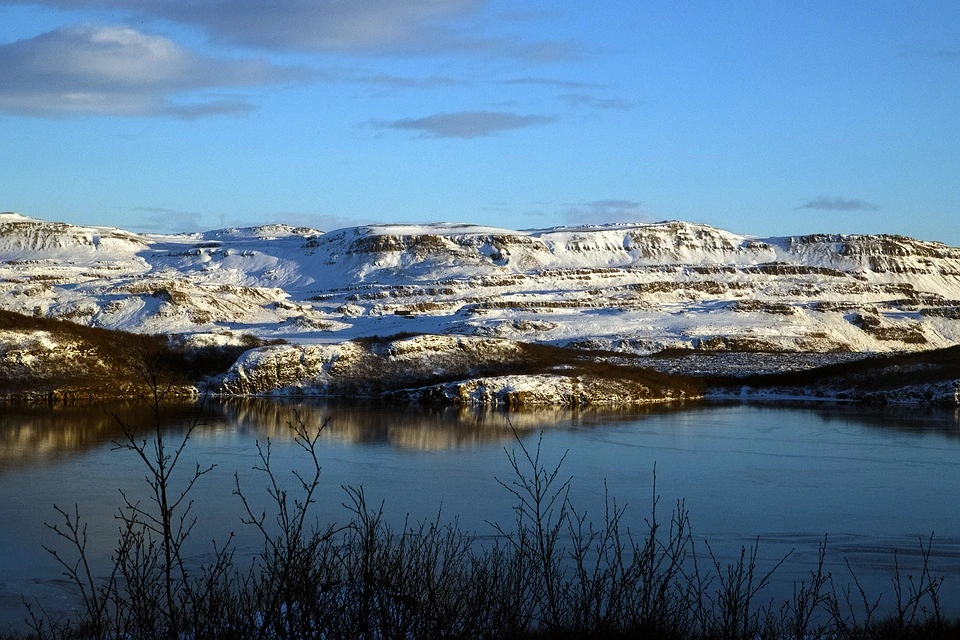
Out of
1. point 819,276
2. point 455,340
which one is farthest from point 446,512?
point 819,276

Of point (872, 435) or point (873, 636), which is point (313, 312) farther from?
point (873, 636)

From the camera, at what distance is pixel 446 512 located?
20969 millimetres

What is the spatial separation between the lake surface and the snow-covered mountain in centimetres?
3115

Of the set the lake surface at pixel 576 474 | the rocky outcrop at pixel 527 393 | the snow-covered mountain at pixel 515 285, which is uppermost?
the snow-covered mountain at pixel 515 285

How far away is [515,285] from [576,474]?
89.9 metres

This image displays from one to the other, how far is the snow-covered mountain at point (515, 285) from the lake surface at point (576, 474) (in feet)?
102

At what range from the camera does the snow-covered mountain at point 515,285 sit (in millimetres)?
81438

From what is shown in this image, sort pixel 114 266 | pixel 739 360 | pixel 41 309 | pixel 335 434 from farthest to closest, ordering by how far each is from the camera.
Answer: pixel 114 266, pixel 41 309, pixel 739 360, pixel 335 434

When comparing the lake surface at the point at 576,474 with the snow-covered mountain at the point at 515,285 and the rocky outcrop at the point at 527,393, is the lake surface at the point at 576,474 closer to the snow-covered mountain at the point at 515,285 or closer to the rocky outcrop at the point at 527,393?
the rocky outcrop at the point at 527,393

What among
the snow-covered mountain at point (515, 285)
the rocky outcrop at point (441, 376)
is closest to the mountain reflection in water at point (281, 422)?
the rocky outcrop at point (441, 376)

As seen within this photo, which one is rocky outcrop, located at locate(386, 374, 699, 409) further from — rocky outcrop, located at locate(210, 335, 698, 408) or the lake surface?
the lake surface

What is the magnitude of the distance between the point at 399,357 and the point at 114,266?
86.4m

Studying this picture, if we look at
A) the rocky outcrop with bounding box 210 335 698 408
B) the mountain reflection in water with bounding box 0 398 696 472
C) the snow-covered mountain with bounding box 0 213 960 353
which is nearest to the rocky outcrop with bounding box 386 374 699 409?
the rocky outcrop with bounding box 210 335 698 408

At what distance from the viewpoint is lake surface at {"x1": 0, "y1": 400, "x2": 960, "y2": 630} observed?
1825cm
